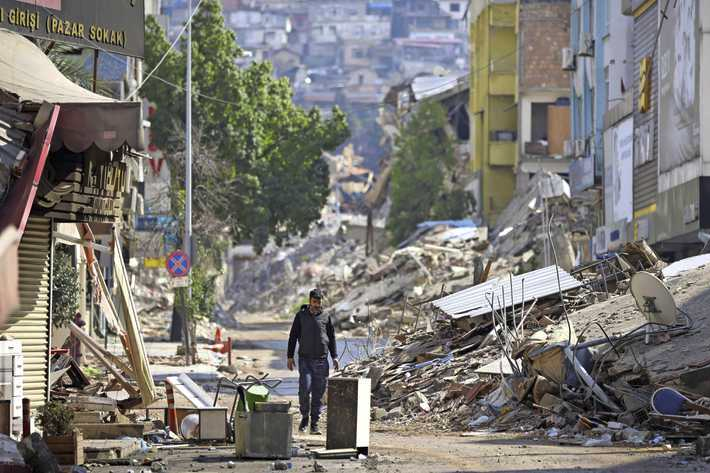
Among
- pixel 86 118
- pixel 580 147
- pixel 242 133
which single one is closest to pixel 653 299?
pixel 86 118

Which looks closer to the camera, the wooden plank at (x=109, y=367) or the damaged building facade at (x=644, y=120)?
the wooden plank at (x=109, y=367)

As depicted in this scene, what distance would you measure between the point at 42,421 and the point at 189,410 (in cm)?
390

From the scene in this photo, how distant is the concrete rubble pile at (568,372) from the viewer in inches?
712

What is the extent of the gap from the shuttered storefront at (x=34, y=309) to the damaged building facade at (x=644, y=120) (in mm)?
18115

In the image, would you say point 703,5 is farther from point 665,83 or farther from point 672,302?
point 672,302

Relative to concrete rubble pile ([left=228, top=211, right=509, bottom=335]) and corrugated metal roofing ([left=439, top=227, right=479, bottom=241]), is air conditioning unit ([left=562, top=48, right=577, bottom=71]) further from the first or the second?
corrugated metal roofing ([left=439, top=227, right=479, bottom=241])

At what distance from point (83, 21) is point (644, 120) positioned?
964 inches

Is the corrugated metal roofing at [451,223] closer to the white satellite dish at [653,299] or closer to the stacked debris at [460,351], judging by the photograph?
the stacked debris at [460,351]

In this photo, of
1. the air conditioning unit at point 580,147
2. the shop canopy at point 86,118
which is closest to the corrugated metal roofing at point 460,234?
the air conditioning unit at point 580,147

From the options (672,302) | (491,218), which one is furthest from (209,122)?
(672,302)

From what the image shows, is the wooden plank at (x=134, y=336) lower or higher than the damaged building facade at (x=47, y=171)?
lower

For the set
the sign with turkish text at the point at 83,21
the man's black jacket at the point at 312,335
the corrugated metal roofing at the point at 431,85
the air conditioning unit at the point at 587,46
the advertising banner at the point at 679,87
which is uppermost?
the corrugated metal roofing at the point at 431,85

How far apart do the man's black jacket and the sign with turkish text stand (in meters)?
3.94

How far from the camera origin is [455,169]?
85062mm
